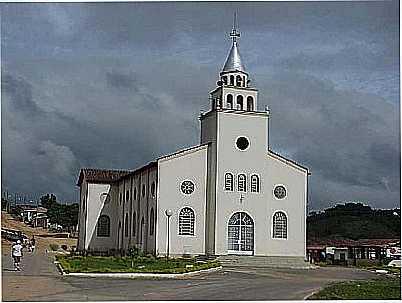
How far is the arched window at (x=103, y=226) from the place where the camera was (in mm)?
48188

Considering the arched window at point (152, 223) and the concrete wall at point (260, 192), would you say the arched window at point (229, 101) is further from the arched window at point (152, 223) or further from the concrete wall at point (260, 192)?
the arched window at point (152, 223)


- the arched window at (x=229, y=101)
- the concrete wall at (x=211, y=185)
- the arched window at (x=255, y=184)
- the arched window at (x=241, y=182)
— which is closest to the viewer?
the concrete wall at (x=211, y=185)

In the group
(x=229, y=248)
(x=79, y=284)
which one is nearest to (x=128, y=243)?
(x=229, y=248)

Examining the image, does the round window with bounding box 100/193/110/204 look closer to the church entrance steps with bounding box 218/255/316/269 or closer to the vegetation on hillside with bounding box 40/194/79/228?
the church entrance steps with bounding box 218/255/316/269

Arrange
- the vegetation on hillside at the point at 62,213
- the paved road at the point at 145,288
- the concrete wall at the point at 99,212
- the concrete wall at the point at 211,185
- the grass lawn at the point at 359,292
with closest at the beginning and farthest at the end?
the grass lawn at the point at 359,292
the paved road at the point at 145,288
the concrete wall at the point at 211,185
the concrete wall at the point at 99,212
the vegetation on hillside at the point at 62,213

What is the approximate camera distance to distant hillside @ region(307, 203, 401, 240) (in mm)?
55562

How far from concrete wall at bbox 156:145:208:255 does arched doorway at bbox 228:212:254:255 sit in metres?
1.44

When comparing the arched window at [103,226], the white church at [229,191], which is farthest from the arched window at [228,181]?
the arched window at [103,226]

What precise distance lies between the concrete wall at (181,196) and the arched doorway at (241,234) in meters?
1.44

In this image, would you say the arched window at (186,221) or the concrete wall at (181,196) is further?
the arched window at (186,221)

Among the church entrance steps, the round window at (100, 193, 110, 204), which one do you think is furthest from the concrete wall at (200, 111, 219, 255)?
the round window at (100, 193, 110, 204)

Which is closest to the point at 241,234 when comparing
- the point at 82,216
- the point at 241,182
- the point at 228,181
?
the point at 241,182

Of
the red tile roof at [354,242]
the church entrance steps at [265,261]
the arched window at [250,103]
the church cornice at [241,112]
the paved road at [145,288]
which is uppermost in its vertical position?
the arched window at [250,103]

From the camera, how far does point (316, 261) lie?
43062 mm
